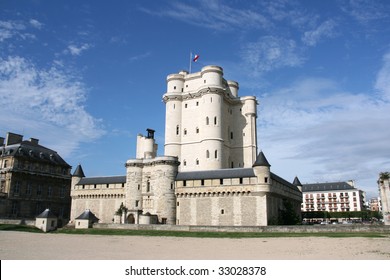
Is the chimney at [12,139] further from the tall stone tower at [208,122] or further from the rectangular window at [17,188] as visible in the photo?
the tall stone tower at [208,122]

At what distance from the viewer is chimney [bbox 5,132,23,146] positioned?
53281 millimetres

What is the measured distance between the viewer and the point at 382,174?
39250 mm

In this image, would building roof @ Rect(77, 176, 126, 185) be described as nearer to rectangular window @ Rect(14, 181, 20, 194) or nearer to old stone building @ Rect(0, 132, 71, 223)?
old stone building @ Rect(0, 132, 71, 223)

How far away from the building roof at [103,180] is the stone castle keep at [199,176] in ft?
0.45

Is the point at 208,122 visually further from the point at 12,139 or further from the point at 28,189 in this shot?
the point at 12,139

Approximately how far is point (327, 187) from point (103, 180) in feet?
234

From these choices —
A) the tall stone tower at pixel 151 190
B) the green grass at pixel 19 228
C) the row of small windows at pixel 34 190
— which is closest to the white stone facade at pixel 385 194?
the tall stone tower at pixel 151 190

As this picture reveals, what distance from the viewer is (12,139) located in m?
53.8

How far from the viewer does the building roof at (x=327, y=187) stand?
313ft

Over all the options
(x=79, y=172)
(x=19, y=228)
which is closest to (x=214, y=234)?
(x=19, y=228)

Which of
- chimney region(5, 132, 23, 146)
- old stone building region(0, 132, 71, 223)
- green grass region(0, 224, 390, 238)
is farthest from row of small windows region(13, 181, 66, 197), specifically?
green grass region(0, 224, 390, 238)
